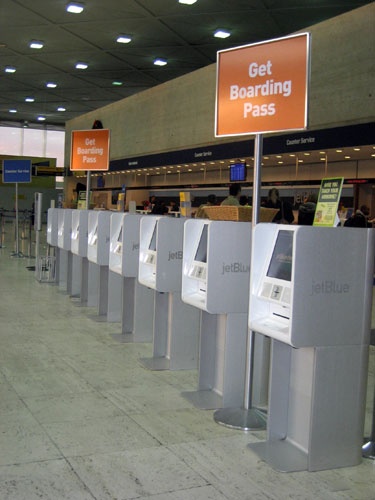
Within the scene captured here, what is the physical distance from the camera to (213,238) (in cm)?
393

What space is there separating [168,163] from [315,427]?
13.2 metres

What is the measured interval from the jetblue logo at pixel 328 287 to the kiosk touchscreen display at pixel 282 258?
0.56 feet

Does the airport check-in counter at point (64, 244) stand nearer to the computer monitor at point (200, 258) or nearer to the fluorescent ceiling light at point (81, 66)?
the computer monitor at point (200, 258)

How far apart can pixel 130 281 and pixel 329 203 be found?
3164 millimetres

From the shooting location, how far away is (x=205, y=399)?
4.30 m

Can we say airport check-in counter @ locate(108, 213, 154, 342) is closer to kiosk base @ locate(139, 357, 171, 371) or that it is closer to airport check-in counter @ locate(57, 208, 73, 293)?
kiosk base @ locate(139, 357, 171, 371)

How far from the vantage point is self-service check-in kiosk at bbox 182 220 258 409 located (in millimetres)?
3963

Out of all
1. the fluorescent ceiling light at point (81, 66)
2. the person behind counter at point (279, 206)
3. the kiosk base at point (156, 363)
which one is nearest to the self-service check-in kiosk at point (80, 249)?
the person behind counter at point (279, 206)

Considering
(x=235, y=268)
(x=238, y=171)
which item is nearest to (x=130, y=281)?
(x=235, y=268)

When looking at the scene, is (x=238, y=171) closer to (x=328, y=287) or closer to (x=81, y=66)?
(x=81, y=66)

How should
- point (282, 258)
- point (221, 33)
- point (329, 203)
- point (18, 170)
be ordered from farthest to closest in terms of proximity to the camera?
point (18, 170) < point (221, 33) < point (329, 203) < point (282, 258)

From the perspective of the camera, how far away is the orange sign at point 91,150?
8.59 m

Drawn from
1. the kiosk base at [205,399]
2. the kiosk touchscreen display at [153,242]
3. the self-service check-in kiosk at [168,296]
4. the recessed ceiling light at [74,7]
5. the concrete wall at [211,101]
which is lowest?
the kiosk base at [205,399]

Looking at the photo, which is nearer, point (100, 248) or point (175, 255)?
point (175, 255)
